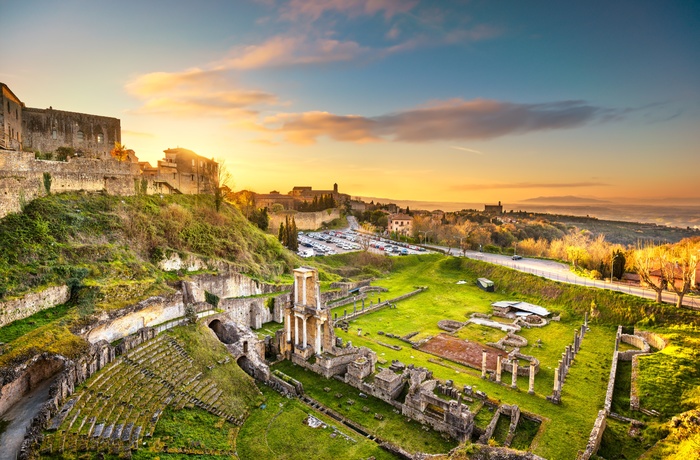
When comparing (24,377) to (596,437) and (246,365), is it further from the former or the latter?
(596,437)

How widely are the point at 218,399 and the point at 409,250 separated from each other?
48229mm

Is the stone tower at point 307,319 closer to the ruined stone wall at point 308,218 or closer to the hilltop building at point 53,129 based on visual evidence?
the hilltop building at point 53,129

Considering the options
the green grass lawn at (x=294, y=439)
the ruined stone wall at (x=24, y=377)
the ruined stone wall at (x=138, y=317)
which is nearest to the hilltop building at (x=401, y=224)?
the ruined stone wall at (x=138, y=317)

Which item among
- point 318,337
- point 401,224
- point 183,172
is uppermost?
point 183,172

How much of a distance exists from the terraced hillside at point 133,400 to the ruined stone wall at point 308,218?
49135mm

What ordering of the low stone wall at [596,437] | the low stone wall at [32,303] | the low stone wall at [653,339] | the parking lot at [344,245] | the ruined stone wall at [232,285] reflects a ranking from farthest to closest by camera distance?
the parking lot at [344,245], the ruined stone wall at [232,285], the low stone wall at [653,339], the low stone wall at [32,303], the low stone wall at [596,437]

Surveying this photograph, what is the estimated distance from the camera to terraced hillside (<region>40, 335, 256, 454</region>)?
13.5 m

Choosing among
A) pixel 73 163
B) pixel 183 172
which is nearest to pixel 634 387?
pixel 73 163

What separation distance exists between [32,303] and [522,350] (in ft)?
107

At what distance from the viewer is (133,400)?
16516 mm

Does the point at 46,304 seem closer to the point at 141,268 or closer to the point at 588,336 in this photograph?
the point at 141,268

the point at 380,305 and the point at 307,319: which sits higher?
the point at 307,319

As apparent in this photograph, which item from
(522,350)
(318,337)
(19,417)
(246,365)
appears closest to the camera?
(19,417)

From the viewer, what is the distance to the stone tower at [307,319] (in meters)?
26.4
